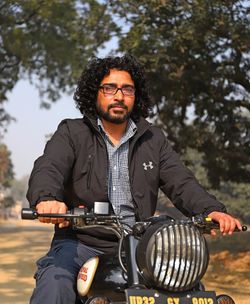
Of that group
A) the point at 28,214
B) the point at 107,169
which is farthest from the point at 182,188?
the point at 28,214

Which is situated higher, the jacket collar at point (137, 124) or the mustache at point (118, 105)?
the mustache at point (118, 105)

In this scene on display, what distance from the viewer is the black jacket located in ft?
9.10

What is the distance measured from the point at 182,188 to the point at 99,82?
70cm

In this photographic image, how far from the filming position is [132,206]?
9.39 feet

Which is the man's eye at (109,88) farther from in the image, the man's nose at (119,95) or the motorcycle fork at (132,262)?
the motorcycle fork at (132,262)

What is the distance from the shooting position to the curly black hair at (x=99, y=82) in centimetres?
311

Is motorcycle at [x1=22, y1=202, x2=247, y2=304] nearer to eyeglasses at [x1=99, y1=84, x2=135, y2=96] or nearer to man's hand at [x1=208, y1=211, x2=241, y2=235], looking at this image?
man's hand at [x1=208, y1=211, x2=241, y2=235]

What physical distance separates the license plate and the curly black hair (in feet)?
3.85

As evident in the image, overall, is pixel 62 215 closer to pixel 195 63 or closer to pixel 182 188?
pixel 182 188

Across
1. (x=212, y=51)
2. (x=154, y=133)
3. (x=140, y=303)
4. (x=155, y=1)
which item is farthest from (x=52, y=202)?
(x=212, y=51)

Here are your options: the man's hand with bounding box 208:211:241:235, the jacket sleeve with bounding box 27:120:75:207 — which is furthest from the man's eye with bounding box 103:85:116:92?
the man's hand with bounding box 208:211:241:235

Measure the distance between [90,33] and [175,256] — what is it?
11902mm

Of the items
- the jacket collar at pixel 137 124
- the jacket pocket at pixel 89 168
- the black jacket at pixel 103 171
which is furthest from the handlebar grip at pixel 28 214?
the jacket collar at pixel 137 124

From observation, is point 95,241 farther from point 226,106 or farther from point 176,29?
Result: point 226,106
